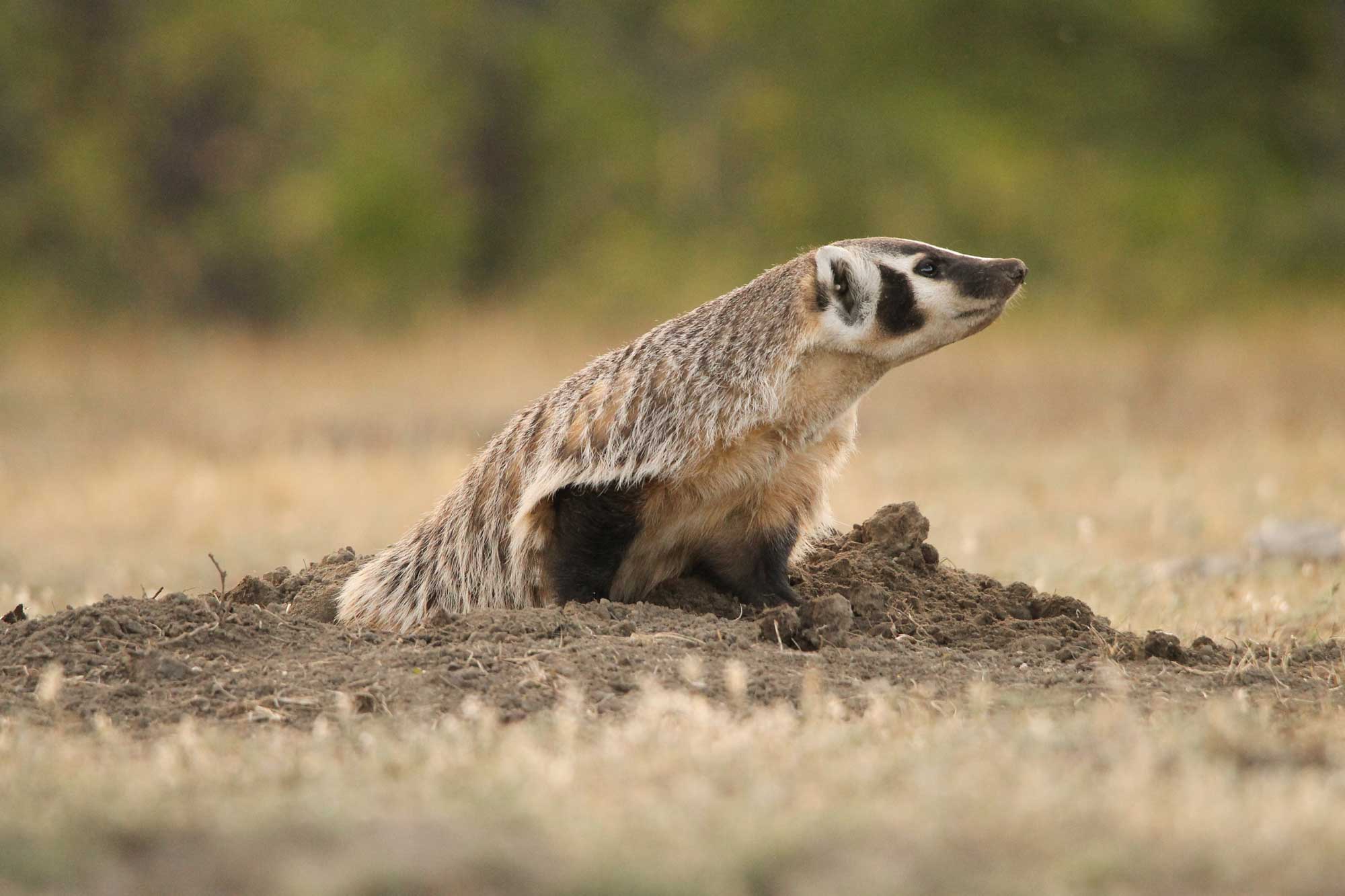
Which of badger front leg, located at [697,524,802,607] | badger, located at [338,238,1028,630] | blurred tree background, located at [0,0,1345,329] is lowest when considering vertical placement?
badger front leg, located at [697,524,802,607]

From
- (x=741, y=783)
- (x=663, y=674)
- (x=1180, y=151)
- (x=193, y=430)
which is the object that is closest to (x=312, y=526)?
(x=193, y=430)

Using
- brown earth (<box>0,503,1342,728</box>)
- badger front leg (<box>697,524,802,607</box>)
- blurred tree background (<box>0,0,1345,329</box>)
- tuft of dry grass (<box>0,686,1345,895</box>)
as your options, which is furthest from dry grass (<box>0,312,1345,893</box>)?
blurred tree background (<box>0,0,1345,329</box>)

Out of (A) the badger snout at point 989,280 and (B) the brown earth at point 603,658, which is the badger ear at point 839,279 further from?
(B) the brown earth at point 603,658

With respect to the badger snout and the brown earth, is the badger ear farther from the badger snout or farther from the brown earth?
the brown earth

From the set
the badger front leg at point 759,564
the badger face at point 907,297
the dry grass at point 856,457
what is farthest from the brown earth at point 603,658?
the dry grass at point 856,457

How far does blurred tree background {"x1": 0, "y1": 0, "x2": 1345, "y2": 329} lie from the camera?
57.7 ft

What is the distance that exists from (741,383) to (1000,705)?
1.34 metres

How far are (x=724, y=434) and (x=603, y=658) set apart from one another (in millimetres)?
874

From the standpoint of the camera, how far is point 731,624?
4.40 m

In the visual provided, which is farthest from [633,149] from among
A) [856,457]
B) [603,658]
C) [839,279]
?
[603,658]

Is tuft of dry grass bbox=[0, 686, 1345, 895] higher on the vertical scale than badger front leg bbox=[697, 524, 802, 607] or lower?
lower

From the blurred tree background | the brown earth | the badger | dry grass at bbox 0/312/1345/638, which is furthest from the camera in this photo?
the blurred tree background

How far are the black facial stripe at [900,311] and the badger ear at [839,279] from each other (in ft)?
0.28

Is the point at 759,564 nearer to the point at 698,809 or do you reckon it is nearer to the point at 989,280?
the point at 989,280
